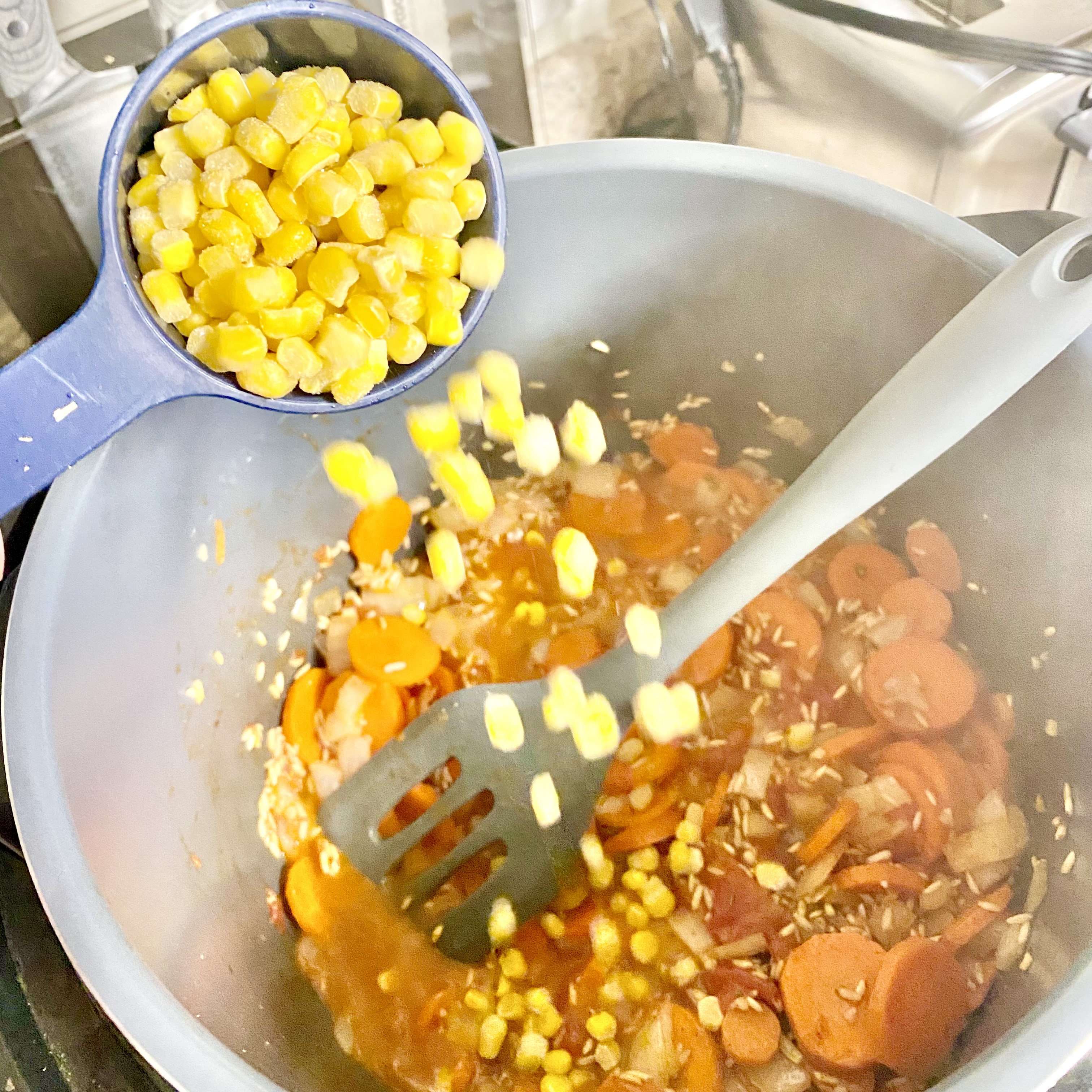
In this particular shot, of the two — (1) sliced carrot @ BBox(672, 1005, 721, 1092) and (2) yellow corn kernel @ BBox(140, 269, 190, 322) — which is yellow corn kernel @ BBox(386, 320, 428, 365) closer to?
(2) yellow corn kernel @ BBox(140, 269, 190, 322)

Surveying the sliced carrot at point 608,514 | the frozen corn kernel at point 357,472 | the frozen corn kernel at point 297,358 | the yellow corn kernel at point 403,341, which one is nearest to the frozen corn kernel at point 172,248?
the frozen corn kernel at point 297,358

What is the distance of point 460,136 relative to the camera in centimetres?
99

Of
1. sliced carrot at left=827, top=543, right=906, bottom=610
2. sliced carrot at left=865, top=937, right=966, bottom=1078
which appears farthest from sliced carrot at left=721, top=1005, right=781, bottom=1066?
sliced carrot at left=827, top=543, right=906, bottom=610

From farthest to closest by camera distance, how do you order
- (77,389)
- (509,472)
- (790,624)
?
(509,472) → (790,624) → (77,389)

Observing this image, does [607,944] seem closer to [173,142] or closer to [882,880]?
[882,880]

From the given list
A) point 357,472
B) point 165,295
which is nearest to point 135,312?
point 165,295

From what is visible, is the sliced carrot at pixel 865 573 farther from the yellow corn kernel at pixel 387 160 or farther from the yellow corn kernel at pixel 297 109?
the yellow corn kernel at pixel 297 109

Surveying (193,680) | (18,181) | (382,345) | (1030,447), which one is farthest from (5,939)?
(1030,447)

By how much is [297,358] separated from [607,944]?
779 mm

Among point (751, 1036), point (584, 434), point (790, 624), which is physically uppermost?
point (584, 434)

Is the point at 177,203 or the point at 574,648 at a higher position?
the point at 177,203

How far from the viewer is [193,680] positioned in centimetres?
113

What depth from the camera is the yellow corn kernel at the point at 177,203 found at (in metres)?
0.90

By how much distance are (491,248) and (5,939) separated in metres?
0.90
